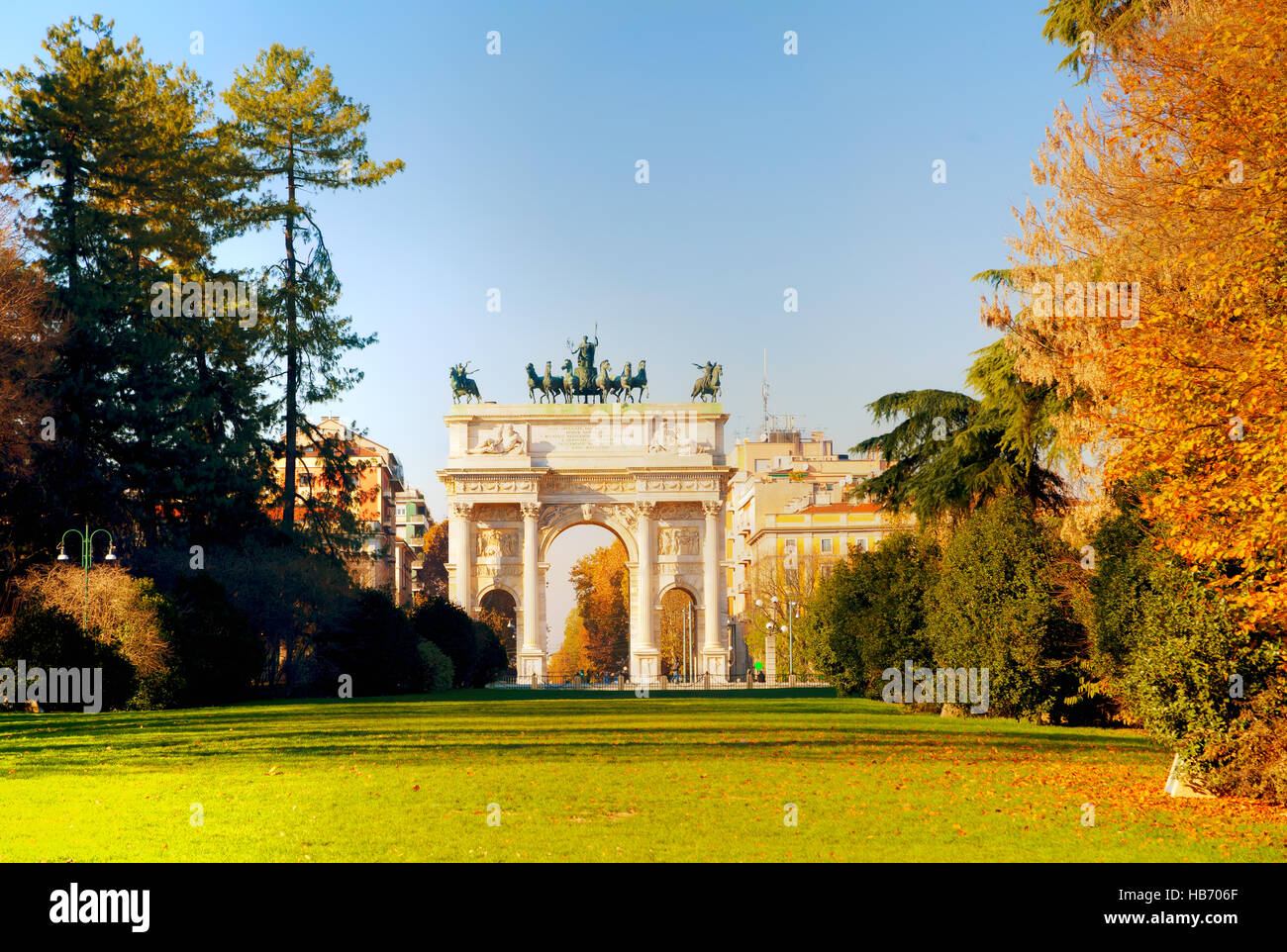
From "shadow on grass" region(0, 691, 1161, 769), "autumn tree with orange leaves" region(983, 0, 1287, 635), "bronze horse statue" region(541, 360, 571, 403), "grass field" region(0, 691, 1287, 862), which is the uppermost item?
"bronze horse statue" region(541, 360, 571, 403)

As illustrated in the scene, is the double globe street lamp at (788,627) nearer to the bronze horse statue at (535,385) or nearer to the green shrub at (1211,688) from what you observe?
the bronze horse statue at (535,385)

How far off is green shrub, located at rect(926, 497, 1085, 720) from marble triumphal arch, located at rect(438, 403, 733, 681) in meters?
45.5

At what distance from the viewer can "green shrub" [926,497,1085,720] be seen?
77.4ft

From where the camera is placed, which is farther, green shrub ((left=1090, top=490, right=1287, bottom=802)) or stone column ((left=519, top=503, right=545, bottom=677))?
stone column ((left=519, top=503, right=545, bottom=677))

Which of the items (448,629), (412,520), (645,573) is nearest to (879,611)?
(448,629)

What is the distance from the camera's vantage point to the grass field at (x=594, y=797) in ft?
31.1

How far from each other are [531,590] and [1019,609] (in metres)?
49.7

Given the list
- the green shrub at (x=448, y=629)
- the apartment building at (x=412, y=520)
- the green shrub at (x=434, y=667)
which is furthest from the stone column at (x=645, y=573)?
the apartment building at (x=412, y=520)

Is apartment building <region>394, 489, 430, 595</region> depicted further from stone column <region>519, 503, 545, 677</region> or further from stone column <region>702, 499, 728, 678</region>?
stone column <region>702, 499, 728, 678</region>

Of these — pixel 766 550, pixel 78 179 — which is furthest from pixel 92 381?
pixel 766 550

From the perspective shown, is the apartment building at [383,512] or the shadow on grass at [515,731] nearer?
the shadow on grass at [515,731]

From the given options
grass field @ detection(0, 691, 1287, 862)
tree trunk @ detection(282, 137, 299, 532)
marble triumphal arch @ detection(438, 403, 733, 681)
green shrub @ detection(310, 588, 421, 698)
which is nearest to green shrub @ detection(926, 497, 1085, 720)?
grass field @ detection(0, 691, 1287, 862)

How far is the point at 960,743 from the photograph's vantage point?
19578mm

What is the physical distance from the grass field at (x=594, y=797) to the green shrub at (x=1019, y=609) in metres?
2.04
